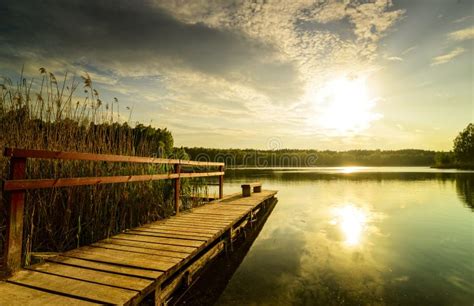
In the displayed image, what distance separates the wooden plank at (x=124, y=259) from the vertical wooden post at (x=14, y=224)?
67 centimetres

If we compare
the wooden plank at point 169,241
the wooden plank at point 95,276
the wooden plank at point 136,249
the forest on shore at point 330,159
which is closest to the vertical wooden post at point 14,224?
the wooden plank at point 95,276

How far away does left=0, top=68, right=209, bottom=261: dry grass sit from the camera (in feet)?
12.7

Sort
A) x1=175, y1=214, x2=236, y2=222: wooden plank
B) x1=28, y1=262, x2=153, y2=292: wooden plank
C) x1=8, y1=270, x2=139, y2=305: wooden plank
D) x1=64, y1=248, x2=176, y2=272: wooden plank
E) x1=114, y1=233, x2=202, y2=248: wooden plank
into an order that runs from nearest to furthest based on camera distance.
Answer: x1=8, y1=270, x2=139, y2=305: wooden plank → x1=28, y1=262, x2=153, y2=292: wooden plank → x1=64, y1=248, x2=176, y2=272: wooden plank → x1=114, y1=233, x2=202, y2=248: wooden plank → x1=175, y1=214, x2=236, y2=222: wooden plank

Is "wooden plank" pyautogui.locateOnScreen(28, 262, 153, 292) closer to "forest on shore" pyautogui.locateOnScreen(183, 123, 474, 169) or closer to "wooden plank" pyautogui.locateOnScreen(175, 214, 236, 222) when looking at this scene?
"wooden plank" pyautogui.locateOnScreen(175, 214, 236, 222)

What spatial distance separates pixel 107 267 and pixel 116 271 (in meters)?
0.18

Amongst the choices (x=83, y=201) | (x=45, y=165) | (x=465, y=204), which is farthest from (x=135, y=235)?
(x=465, y=204)

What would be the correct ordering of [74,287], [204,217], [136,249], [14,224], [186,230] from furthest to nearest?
[204,217] < [186,230] < [136,249] < [14,224] < [74,287]

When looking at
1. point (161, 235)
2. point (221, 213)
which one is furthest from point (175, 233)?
point (221, 213)

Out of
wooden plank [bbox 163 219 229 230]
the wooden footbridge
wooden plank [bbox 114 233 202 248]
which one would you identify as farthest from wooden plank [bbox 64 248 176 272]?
wooden plank [bbox 163 219 229 230]

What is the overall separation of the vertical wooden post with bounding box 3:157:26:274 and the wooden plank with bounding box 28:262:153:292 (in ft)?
0.80

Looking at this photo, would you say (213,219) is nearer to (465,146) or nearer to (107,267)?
(107,267)

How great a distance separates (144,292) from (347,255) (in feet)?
15.8

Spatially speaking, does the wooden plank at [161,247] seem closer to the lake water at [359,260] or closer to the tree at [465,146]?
the lake water at [359,260]

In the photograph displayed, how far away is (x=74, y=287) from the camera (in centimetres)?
253
